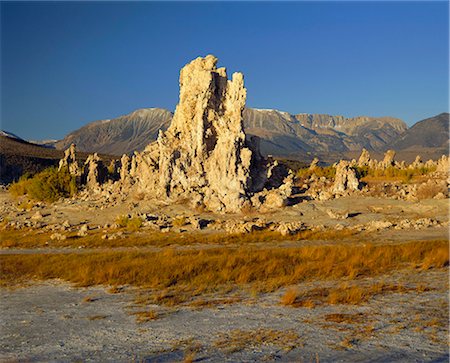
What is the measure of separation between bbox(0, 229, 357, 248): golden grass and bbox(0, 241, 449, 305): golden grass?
114 inches

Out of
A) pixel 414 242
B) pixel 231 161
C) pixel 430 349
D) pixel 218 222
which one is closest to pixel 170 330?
pixel 430 349

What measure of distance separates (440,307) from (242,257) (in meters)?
7.68

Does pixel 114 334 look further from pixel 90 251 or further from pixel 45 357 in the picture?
pixel 90 251

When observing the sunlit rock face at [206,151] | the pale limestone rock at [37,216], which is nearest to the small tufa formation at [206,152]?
the sunlit rock face at [206,151]

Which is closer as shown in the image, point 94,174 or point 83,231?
point 83,231

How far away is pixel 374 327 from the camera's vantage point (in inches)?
376

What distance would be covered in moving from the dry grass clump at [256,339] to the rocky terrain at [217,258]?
0.15 feet

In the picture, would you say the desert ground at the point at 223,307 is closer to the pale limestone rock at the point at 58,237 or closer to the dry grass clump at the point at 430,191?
the pale limestone rock at the point at 58,237

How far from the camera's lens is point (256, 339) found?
29.1ft

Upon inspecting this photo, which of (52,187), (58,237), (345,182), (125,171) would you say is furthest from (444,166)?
(58,237)

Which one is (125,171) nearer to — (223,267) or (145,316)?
(223,267)

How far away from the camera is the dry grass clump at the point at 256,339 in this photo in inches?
334

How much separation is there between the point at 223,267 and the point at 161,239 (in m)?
7.86

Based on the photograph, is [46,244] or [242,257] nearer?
[242,257]
